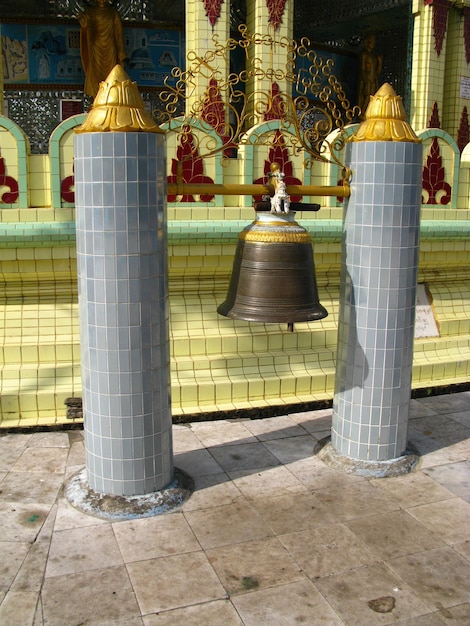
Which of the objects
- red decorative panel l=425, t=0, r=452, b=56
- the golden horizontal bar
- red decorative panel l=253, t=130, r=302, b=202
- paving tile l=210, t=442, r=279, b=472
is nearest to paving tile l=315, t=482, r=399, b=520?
paving tile l=210, t=442, r=279, b=472

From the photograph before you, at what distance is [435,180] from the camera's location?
794 centimetres

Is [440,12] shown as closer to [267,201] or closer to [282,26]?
[282,26]

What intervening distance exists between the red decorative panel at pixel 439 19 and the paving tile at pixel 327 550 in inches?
388

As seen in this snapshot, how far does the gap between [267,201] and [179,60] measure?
8.80m

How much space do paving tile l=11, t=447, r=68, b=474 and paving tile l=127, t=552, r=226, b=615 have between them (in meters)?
1.68

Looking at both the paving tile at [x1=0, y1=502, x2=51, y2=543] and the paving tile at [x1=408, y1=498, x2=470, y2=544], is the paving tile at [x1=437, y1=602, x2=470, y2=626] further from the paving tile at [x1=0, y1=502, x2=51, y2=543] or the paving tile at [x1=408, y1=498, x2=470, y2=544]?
the paving tile at [x1=0, y1=502, x2=51, y2=543]

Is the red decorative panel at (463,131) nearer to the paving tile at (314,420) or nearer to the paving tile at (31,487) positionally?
the paving tile at (314,420)

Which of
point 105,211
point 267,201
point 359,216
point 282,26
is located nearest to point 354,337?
point 359,216

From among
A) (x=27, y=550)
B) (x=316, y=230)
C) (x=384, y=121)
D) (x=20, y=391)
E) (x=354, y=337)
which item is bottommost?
(x=27, y=550)

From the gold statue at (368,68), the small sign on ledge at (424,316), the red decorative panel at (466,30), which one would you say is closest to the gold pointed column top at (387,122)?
the small sign on ledge at (424,316)

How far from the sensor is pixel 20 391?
21.3ft

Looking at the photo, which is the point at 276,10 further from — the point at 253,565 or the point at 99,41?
the point at 253,565

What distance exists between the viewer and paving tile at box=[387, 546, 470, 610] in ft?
13.1

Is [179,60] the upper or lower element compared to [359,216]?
upper
